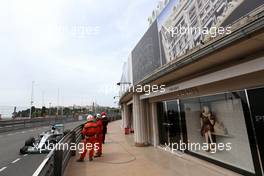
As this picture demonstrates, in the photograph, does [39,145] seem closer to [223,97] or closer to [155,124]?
[155,124]

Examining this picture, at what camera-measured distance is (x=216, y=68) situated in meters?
4.72

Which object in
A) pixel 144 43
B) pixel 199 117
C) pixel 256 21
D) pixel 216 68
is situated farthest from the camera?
pixel 144 43

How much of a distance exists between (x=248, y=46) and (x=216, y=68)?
136 centimetres

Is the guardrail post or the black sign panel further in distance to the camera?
the black sign panel

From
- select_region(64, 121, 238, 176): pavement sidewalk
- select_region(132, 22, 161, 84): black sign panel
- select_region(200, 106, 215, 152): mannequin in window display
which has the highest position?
select_region(132, 22, 161, 84): black sign panel

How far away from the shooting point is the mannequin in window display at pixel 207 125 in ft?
19.1

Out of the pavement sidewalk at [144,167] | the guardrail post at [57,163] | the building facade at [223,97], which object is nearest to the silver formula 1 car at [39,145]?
the pavement sidewalk at [144,167]

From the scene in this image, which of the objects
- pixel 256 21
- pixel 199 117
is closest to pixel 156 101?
pixel 199 117

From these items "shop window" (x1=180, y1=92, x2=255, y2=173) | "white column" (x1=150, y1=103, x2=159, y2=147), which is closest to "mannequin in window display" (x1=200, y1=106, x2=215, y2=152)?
"shop window" (x1=180, y1=92, x2=255, y2=173)

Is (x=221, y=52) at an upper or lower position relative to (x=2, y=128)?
upper

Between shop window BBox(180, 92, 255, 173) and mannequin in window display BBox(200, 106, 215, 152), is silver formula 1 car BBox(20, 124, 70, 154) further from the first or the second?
mannequin in window display BBox(200, 106, 215, 152)

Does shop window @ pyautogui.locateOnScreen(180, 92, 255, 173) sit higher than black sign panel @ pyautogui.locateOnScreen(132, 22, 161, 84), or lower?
lower

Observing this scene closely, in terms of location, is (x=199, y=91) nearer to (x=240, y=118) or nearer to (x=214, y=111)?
(x=214, y=111)

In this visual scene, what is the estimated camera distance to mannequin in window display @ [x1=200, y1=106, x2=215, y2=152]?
19.1 ft
